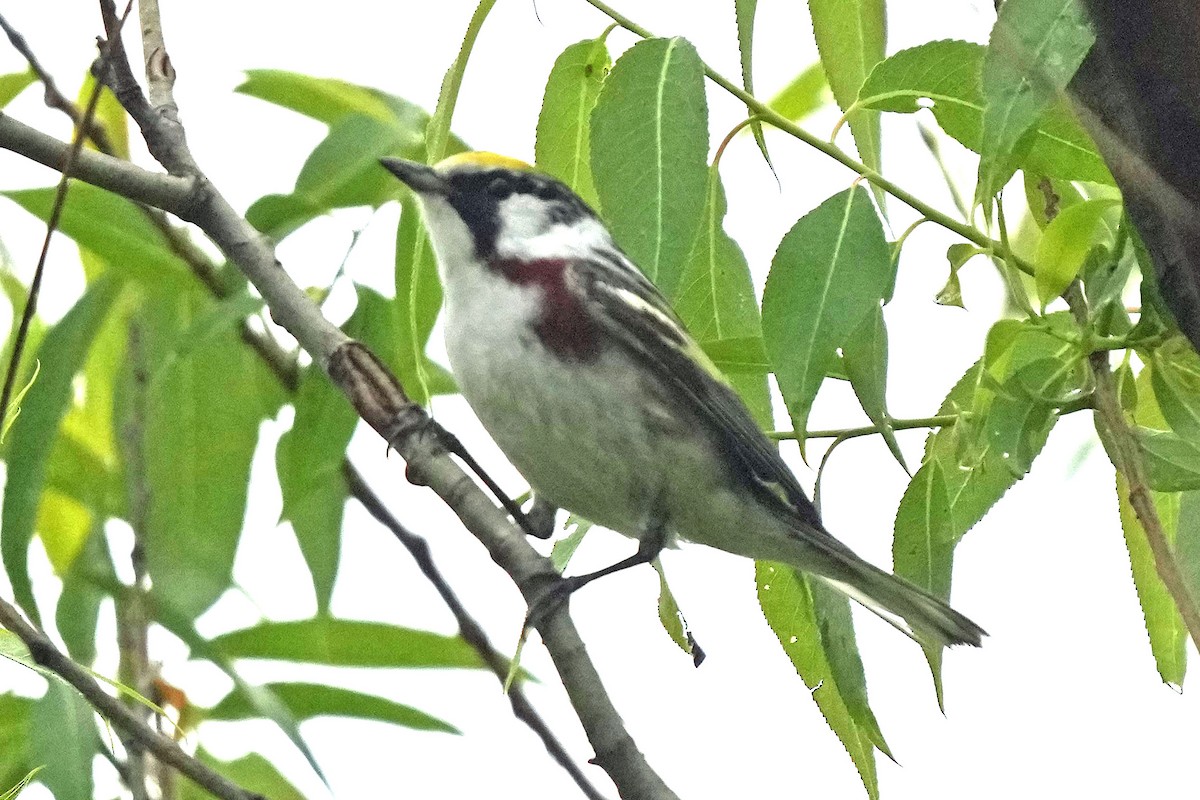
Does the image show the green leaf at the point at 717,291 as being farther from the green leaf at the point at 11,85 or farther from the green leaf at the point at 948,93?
the green leaf at the point at 11,85

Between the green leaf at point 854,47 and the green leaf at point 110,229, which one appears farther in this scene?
the green leaf at point 110,229

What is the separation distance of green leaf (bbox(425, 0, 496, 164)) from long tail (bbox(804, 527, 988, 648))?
84 cm

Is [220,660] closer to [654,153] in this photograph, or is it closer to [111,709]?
[111,709]

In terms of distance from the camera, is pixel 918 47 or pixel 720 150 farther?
pixel 720 150

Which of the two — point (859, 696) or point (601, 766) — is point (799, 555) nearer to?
point (859, 696)

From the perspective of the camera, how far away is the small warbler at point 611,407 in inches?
89.1

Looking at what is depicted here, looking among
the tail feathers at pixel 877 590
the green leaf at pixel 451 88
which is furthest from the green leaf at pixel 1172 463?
the green leaf at pixel 451 88

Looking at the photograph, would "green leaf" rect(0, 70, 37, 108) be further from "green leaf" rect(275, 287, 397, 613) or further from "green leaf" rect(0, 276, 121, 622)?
"green leaf" rect(275, 287, 397, 613)

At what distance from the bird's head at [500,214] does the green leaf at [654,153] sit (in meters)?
0.72

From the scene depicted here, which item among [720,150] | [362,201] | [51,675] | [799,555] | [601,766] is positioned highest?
[362,201]

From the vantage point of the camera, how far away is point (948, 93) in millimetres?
1614

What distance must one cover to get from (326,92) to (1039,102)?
139 cm

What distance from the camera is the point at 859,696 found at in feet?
5.34

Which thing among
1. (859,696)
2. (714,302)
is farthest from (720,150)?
(859,696)
